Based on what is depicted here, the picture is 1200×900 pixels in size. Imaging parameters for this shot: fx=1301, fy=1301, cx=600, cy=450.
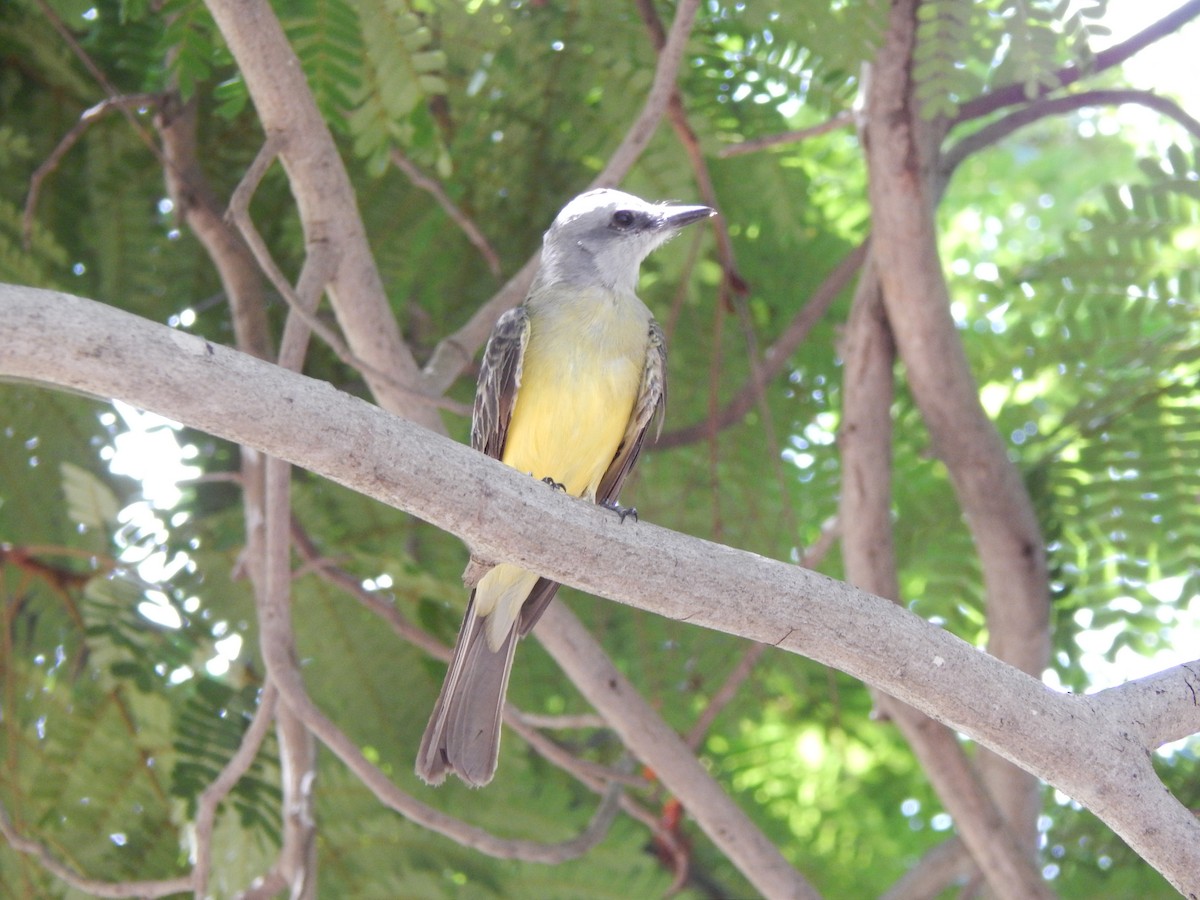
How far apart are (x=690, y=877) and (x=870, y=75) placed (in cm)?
327

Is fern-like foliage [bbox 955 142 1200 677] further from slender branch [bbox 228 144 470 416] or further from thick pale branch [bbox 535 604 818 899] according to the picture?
slender branch [bbox 228 144 470 416]

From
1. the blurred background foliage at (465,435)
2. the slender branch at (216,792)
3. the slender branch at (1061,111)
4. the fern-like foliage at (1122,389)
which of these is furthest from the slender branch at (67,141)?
the fern-like foliage at (1122,389)

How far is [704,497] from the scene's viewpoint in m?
5.27

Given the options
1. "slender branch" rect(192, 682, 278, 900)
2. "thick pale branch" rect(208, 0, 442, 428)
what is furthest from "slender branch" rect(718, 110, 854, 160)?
"slender branch" rect(192, 682, 278, 900)

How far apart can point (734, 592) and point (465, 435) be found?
2.61 metres

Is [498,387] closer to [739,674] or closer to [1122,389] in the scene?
[739,674]

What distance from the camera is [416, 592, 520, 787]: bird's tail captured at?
3.76 metres

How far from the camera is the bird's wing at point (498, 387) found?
13.9ft

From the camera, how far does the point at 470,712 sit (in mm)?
3908

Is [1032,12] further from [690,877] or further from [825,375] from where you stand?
[690,877]

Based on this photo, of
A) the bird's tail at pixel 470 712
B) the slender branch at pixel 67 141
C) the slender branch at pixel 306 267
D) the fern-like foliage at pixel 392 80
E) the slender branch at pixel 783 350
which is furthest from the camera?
the slender branch at pixel 783 350

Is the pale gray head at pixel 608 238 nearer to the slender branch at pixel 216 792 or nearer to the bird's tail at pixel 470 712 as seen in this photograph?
the bird's tail at pixel 470 712

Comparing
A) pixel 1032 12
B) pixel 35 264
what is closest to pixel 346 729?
pixel 35 264

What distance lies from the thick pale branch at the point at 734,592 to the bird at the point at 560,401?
1.16 metres
